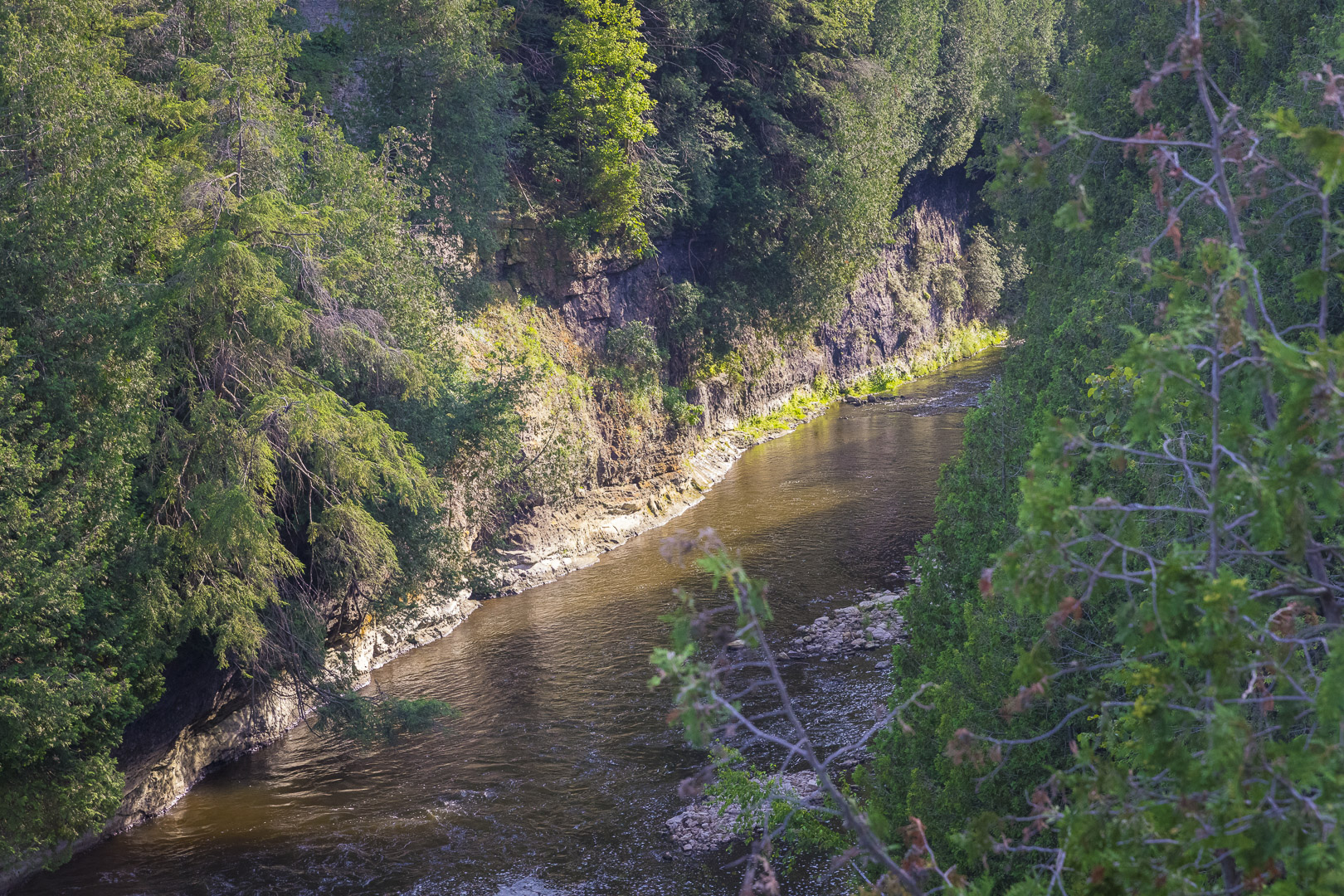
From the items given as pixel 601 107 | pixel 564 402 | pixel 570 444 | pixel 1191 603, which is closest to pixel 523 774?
pixel 570 444

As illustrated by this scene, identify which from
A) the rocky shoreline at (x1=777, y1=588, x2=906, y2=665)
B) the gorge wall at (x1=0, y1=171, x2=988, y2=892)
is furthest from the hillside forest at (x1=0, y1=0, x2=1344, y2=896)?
the rocky shoreline at (x1=777, y1=588, x2=906, y2=665)

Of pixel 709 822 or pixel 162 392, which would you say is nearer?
pixel 709 822

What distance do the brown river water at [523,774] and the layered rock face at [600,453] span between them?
0.55 meters

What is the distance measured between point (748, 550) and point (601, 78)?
15.1 metres

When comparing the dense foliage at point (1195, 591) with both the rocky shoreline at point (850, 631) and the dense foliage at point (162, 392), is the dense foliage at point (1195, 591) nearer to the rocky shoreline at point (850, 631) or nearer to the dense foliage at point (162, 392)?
the rocky shoreline at point (850, 631)

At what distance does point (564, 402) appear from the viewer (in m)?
27.4

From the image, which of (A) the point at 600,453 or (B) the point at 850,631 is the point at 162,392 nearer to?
(B) the point at 850,631

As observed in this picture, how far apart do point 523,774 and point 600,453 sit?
14622mm

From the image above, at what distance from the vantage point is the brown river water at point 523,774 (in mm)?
12672

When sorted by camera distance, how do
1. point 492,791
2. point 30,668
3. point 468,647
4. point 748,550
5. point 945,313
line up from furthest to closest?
1. point 945,313
2. point 748,550
3. point 468,647
4. point 492,791
5. point 30,668

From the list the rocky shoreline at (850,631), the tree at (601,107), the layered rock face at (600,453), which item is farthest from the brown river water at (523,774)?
the tree at (601,107)

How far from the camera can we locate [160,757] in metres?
15.2

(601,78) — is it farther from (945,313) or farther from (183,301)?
(945,313)

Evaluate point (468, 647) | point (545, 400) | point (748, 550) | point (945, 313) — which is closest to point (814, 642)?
point (748, 550)
